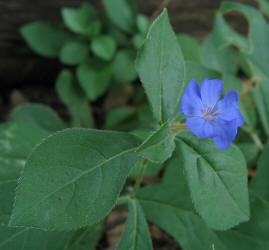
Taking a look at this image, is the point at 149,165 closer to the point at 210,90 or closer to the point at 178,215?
the point at 178,215

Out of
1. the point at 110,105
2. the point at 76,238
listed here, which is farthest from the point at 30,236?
the point at 110,105

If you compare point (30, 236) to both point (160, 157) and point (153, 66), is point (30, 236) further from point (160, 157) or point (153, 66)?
point (153, 66)

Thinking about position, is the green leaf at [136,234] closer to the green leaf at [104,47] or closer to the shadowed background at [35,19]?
the green leaf at [104,47]

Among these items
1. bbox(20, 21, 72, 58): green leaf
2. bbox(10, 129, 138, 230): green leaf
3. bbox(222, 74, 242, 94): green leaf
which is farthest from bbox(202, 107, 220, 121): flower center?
bbox(20, 21, 72, 58): green leaf

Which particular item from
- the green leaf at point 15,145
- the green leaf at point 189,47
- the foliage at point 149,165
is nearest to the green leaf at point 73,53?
the foliage at point 149,165

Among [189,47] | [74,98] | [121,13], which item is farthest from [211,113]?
[74,98]

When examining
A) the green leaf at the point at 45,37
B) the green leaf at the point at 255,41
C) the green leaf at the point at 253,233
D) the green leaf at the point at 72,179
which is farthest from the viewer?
the green leaf at the point at 45,37
